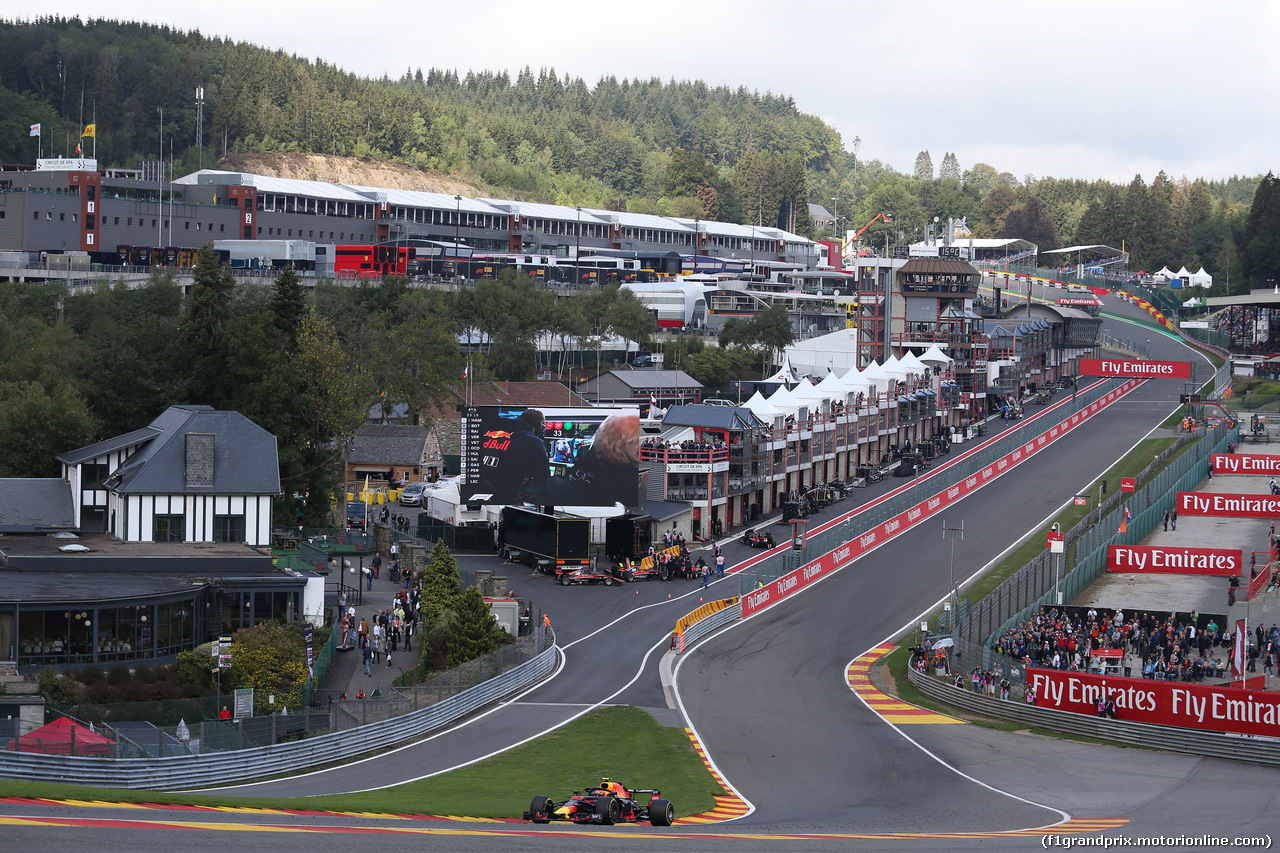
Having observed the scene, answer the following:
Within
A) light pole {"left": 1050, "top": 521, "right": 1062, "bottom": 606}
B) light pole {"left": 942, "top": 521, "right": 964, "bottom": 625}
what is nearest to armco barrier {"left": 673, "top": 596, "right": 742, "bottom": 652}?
light pole {"left": 942, "top": 521, "right": 964, "bottom": 625}

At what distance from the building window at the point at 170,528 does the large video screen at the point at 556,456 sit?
1994 centimetres

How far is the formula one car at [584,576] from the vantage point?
70312 millimetres

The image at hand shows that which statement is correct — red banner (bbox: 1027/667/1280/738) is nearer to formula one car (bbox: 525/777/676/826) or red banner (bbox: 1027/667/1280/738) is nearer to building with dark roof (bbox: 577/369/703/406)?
formula one car (bbox: 525/777/676/826)

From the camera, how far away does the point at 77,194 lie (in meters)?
156

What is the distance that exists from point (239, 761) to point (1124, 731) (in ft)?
93.6

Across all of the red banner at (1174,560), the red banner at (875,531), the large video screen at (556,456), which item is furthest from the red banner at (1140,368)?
the large video screen at (556,456)

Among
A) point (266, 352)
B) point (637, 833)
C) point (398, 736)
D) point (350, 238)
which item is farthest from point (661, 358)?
point (637, 833)

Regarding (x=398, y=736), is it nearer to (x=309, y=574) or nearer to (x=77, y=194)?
(x=309, y=574)

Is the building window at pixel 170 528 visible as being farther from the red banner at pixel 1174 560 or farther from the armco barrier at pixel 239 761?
the red banner at pixel 1174 560

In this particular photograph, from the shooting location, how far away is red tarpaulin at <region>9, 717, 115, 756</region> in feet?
114

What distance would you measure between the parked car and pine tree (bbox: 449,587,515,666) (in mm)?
38429

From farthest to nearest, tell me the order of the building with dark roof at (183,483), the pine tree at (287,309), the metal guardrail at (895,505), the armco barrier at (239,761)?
the pine tree at (287,309) → the metal guardrail at (895,505) → the building with dark roof at (183,483) → the armco barrier at (239,761)

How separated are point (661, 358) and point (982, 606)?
94.1 m

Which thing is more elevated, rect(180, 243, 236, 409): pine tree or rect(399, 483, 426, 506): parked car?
rect(180, 243, 236, 409): pine tree
